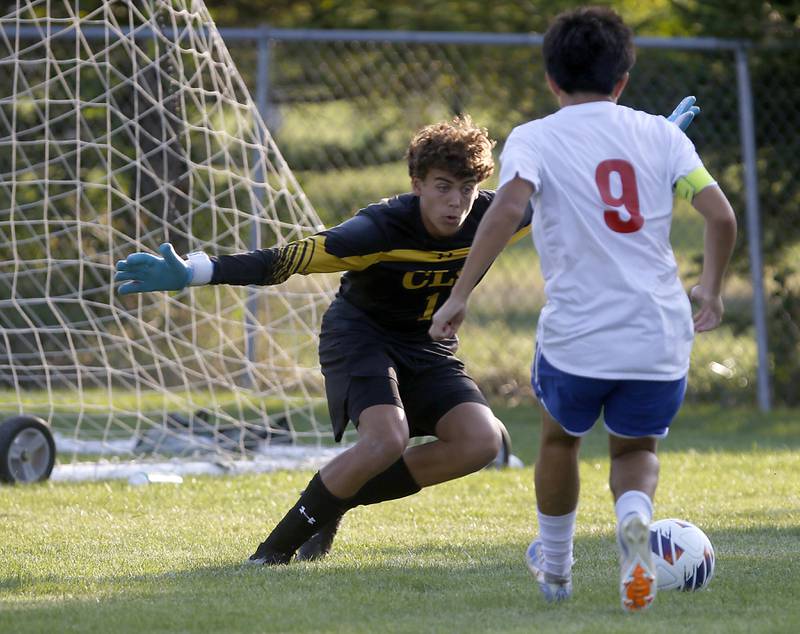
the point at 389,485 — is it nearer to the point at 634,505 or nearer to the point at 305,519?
the point at 305,519

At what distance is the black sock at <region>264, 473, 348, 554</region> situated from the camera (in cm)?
432

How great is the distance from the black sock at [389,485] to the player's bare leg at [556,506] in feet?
3.14

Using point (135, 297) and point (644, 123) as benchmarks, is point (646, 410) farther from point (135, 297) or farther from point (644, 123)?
point (135, 297)

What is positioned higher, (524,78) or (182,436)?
(524,78)

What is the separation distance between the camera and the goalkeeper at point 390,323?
13.9 feet

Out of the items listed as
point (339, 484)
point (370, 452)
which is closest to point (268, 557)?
point (339, 484)

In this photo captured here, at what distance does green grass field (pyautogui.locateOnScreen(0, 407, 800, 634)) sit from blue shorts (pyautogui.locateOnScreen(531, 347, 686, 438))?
512mm

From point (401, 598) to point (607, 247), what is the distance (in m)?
1.20

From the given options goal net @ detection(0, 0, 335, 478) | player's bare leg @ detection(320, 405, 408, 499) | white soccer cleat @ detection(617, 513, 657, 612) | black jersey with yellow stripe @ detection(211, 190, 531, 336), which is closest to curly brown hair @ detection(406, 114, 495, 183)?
black jersey with yellow stripe @ detection(211, 190, 531, 336)

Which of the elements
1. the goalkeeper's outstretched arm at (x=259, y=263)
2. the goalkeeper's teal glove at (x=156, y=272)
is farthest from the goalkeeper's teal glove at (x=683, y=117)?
the goalkeeper's teal glove at (x=156, y=272)

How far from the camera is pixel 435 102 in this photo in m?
9.24

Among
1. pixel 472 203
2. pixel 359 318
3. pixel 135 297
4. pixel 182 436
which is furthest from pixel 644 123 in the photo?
pixel 135 297

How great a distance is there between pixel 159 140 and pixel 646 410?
184 inches

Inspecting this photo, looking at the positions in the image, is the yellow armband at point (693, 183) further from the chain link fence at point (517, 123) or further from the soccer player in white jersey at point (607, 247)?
the chain link fence at point (517, 123)
